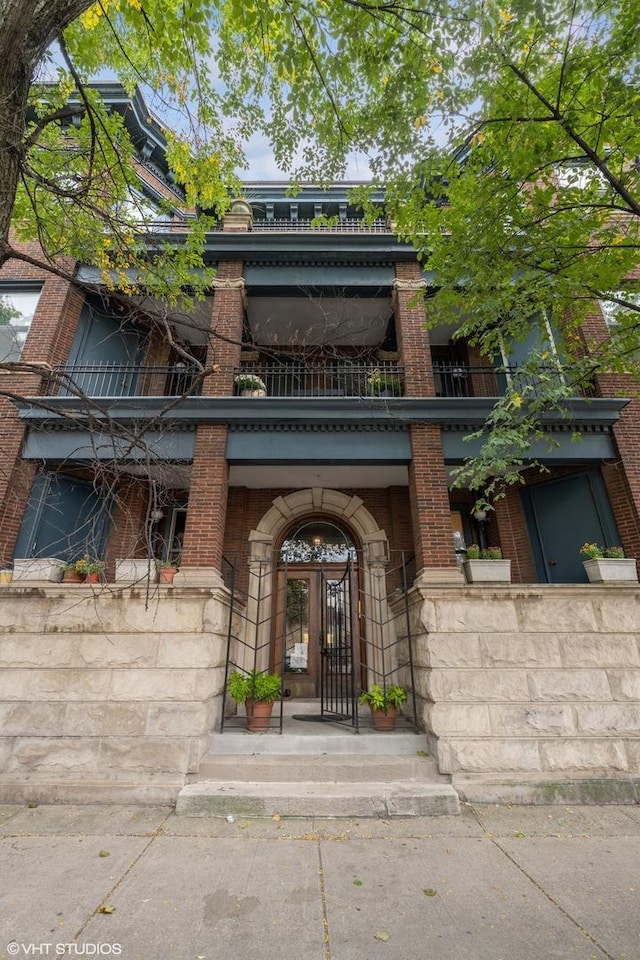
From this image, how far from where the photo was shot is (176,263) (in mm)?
5582

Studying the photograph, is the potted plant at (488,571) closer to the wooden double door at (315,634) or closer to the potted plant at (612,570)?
the potted plant at (612,570)

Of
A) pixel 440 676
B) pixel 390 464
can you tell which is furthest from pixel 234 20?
pixel 440 676

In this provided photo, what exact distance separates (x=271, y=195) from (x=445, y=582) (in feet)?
37.4

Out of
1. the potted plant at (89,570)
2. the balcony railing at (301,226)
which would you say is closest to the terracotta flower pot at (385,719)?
the potted plant at (89,570)

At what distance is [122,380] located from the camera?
27.9ft

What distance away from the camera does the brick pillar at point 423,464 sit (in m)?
5.85

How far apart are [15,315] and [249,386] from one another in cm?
496

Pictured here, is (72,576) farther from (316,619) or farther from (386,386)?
(386,386)

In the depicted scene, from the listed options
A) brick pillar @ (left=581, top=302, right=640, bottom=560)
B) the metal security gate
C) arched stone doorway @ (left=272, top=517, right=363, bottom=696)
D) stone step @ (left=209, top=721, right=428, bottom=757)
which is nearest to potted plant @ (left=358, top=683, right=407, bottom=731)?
stone step @ (left=209, top=721, right=428, bottom=757)

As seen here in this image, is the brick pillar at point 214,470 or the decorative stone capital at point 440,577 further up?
the brick pillar at point 214,470

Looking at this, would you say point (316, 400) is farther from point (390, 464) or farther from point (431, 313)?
point (431, 313)

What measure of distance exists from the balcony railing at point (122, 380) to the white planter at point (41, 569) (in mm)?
2941

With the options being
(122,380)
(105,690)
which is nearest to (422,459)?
(105,690)

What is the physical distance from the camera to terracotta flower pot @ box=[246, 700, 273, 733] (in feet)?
18.0
